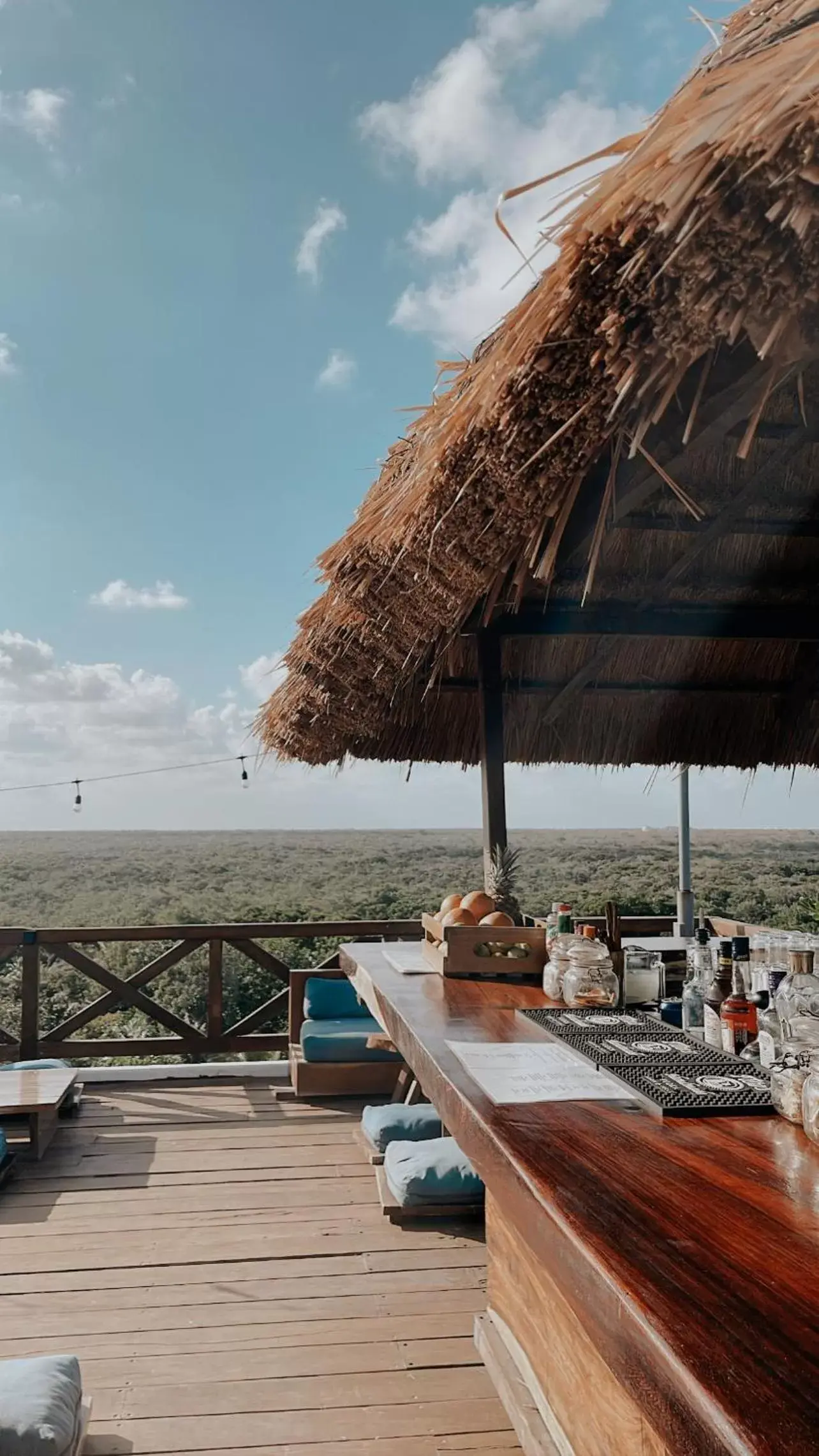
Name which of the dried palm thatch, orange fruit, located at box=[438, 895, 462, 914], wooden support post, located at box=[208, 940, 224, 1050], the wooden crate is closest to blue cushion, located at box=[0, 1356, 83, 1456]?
the wooden crate

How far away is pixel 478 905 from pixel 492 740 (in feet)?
2.74

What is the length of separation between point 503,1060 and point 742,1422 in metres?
0.93

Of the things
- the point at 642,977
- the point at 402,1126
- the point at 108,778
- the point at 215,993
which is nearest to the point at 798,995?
the point at 642,977

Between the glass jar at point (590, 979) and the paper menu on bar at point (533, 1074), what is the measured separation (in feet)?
1.22

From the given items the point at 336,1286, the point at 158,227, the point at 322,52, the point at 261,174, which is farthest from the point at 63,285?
the point at 336,1286

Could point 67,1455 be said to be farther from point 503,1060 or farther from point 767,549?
point 767,549

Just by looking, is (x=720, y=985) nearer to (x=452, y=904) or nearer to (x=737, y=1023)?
(x=737, y=1023)

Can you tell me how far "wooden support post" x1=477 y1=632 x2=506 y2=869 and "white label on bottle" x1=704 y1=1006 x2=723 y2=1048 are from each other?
1595mm

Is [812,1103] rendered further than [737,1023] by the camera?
No

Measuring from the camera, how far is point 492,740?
3.27 metres

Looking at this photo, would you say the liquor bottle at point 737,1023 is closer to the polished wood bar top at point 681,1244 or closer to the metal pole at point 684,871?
the polished wood bar top at point 681,1244

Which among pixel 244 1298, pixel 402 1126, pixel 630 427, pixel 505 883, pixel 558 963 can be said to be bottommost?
pixel 244 1298

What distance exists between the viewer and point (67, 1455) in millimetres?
1803

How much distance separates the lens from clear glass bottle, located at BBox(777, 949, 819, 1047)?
131 centimetres
